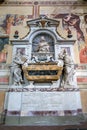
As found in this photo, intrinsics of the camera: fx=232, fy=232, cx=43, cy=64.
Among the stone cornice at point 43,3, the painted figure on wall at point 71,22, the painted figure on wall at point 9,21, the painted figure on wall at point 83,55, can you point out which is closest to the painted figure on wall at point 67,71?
the painted figure on wall at point 83,55

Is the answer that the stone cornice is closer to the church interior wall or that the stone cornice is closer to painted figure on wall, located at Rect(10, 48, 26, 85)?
the church interior wall

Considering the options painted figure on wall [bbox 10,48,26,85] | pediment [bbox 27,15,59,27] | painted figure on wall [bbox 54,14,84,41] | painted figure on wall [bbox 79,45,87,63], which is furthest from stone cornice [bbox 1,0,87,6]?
painted figure on wall [bbox 10,48,26,85]

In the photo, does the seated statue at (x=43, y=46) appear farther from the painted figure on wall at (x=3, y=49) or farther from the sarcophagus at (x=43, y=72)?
the painted figure on wall at (x=3, y=49)

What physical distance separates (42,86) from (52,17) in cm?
339

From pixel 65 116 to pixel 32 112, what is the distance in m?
1.08

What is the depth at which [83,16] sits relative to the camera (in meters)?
10.1

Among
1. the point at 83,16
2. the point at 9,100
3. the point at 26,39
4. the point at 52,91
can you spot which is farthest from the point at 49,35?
the point at 9,100

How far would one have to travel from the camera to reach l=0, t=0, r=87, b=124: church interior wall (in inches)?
345

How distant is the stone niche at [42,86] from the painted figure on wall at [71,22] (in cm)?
59

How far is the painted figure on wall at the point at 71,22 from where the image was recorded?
9.55 m

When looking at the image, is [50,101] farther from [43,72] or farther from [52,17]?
[52,17]

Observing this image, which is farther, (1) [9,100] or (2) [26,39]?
(2) [26,39]

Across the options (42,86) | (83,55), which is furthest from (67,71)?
(83,55)

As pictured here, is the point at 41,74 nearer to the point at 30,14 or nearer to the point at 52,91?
the point at 52,91
